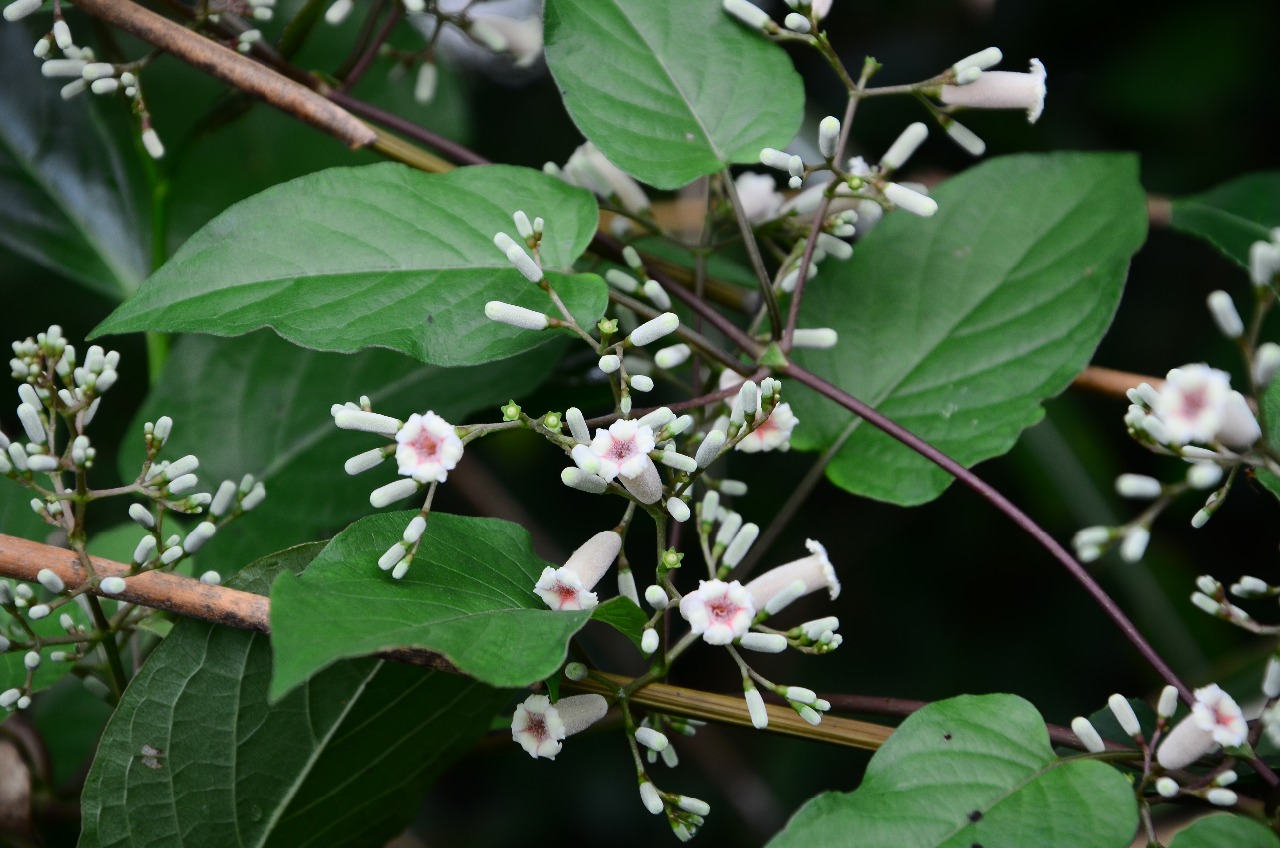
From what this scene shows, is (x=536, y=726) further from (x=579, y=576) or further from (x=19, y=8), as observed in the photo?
(x=19, y=8)

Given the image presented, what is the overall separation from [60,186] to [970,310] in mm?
1141

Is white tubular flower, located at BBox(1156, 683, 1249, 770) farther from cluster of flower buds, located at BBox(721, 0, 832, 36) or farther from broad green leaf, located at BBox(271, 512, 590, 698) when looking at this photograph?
cluster of flower buds, located at BBox(721, 0, 832, 36)

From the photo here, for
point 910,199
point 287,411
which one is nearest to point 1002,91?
point 910,199

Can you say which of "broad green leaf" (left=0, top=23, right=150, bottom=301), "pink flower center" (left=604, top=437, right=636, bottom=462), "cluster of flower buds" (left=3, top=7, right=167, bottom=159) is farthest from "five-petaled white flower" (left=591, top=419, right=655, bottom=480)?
"broad green leaf" (left=0, top=23, right=150, bottom=301)

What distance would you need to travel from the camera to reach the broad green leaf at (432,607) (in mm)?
604

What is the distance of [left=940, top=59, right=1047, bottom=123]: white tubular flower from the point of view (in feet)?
3.03

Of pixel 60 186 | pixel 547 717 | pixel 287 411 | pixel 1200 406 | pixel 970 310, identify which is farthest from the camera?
pixel 60 186

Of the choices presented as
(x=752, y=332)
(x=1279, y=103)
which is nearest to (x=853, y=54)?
(x=1279, y=103)

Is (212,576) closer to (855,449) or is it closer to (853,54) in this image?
(855,449)

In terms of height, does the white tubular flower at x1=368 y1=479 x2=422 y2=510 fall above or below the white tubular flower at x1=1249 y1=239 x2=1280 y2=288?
below

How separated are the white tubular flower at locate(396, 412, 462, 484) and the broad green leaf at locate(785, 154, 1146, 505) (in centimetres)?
42

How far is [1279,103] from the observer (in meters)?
1.81

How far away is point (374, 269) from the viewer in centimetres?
85

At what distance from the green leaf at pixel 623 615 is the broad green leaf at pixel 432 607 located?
0.11 feet
